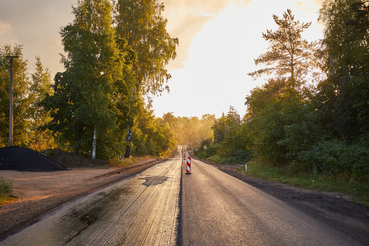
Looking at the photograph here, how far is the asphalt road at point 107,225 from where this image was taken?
3.64 m

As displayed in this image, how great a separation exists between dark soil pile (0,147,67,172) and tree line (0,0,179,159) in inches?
147

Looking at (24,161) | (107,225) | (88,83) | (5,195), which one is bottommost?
(107,225)

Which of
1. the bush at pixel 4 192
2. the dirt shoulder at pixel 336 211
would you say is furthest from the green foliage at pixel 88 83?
the dirt shoulder at pixel 336 211

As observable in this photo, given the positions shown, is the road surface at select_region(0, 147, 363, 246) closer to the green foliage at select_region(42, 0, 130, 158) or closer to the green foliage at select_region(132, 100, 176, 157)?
the green foliage at select_region(42, 0, 130, 158)

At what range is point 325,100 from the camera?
14.4 m

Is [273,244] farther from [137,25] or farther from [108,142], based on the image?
[137,25]

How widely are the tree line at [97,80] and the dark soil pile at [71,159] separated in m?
1.16

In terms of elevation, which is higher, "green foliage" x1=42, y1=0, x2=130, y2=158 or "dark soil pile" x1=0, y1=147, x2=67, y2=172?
"green foliage" x1=42, y1=0, x2=130, y2=158

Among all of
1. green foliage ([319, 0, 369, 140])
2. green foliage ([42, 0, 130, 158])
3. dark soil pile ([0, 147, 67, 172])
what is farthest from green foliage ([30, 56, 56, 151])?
green foliage ([319, 0, 369, 140])

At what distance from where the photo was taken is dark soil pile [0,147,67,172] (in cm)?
1378

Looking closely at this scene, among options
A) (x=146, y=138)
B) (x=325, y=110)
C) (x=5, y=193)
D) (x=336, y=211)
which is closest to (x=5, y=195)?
(x=5, y=193)

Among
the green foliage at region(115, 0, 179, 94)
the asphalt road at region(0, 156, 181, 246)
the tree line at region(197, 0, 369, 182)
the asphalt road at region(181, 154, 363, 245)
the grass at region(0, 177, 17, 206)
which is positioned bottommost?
the asphalt road at region(181, 154, 363, 245)

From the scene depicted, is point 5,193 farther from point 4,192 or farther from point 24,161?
point 24,161

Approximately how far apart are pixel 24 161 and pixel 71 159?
3.88 m
